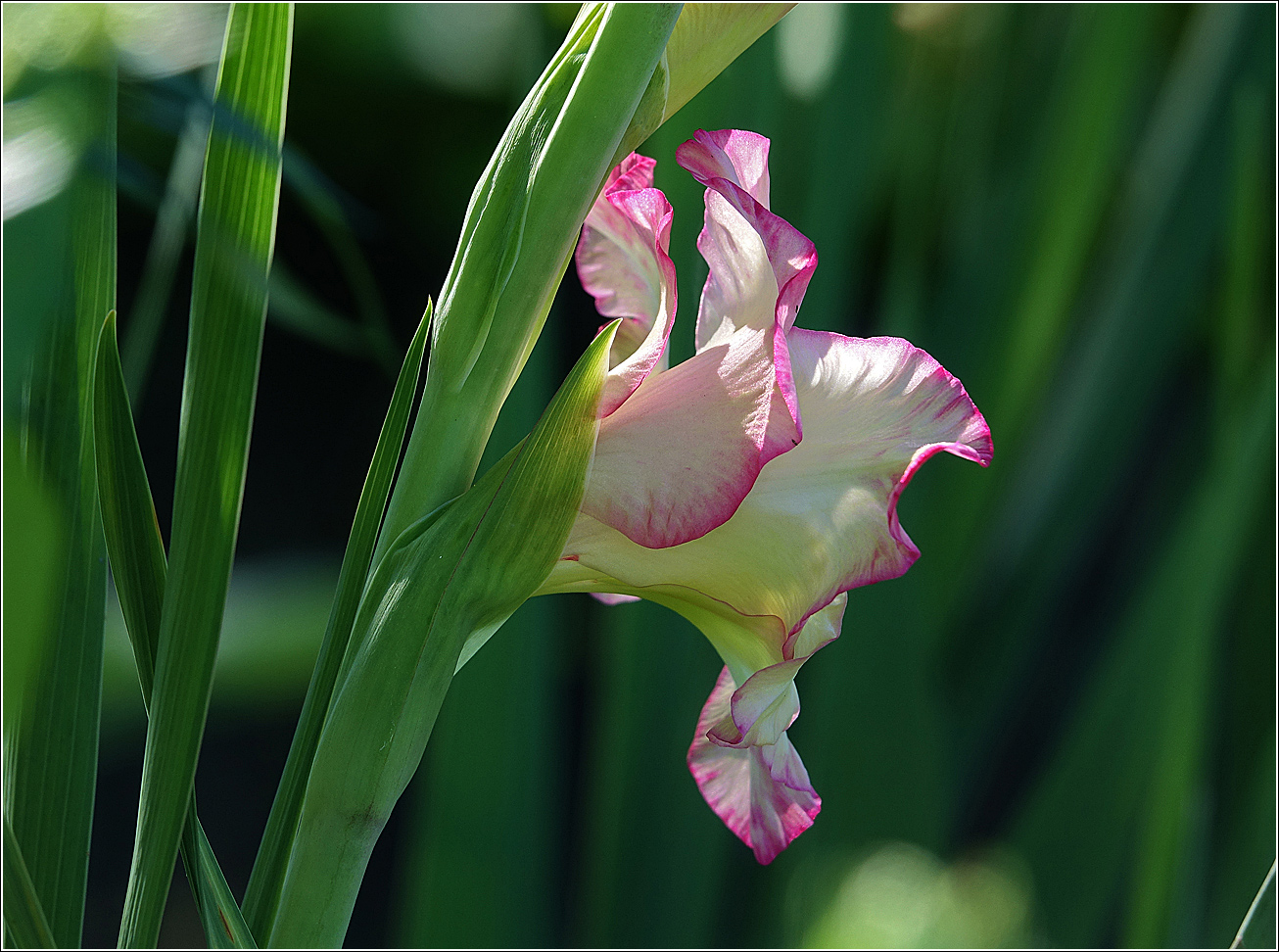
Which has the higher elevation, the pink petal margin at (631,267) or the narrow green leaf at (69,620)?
the pink petal margin at (631,267)

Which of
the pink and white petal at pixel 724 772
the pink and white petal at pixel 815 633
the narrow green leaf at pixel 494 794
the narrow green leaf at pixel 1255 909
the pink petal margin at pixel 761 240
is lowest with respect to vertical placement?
the narrow green leaf at pixel 494 794

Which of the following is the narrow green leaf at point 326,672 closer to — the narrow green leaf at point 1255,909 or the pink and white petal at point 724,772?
the pink and white petal at point 724,772

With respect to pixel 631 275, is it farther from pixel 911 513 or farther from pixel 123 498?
pixel 911 513

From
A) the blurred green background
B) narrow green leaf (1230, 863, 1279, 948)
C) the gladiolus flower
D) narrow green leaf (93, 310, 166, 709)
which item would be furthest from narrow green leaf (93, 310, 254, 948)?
the blurred green background

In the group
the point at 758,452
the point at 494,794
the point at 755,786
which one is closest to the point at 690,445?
the point at 758,452

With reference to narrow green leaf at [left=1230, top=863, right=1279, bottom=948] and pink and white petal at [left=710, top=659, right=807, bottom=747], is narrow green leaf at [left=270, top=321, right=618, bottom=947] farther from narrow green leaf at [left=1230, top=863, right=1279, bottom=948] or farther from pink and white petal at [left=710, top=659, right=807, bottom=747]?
narrow green leaf at [left=1230, top=863, right=1279, bottom=948]

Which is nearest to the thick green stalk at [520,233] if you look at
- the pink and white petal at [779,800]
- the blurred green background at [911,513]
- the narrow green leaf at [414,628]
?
the narrow green leaf at [414,628]
